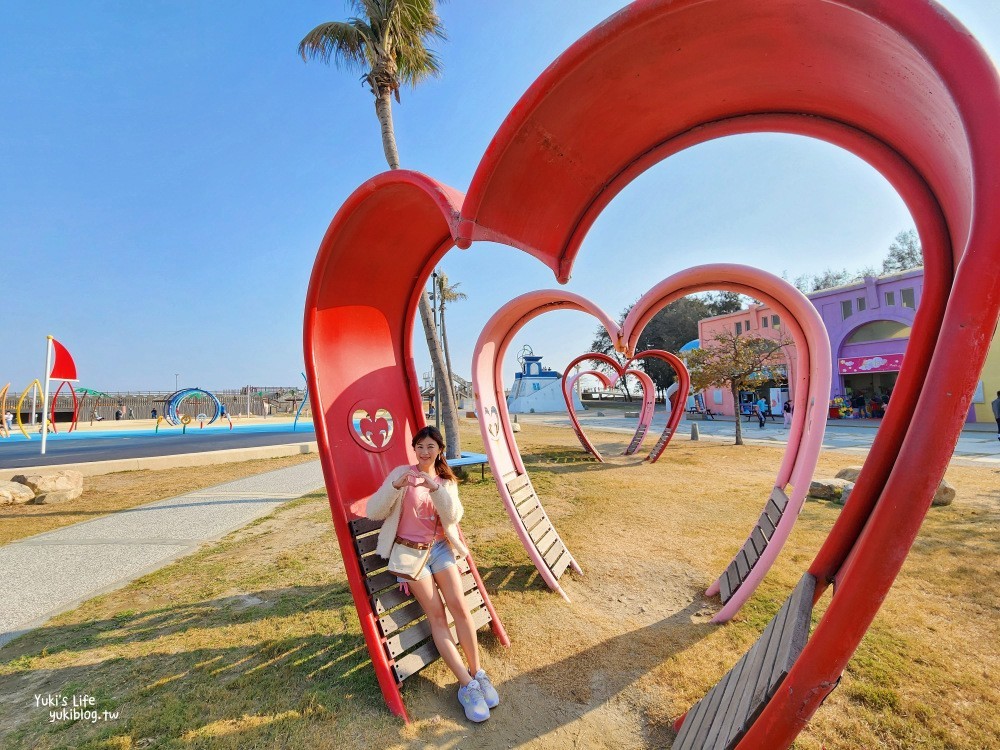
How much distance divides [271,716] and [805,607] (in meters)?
3.01

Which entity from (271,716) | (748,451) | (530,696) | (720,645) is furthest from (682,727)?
(748,451)

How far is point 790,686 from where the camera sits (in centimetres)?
156

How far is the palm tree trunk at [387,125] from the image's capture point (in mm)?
9688

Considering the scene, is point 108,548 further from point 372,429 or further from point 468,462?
point 468,462

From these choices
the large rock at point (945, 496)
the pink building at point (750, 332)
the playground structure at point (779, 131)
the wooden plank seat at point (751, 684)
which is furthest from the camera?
the pink building at point (750, 332)

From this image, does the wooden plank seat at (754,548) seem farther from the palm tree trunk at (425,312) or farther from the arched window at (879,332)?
the arched window at (879,332)

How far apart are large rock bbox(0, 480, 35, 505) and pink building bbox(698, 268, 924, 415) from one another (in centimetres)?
2703

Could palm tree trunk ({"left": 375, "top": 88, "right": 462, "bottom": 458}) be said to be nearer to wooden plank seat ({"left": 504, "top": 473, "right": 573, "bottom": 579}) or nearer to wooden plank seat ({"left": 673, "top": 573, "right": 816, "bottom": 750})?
wooden plank seat ({"left": 504, "top": 473, "right": 573, "bottom": 579})

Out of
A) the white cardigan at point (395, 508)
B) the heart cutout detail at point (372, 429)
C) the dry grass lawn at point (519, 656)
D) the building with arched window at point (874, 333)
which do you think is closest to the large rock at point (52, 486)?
the dry grass lawn at point (519, 656)

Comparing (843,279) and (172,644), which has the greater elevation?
(843,279)

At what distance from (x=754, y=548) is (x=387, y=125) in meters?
10.0

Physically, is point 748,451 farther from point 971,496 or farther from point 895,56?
point 895,56

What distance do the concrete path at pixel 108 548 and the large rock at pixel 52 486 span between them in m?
1.91

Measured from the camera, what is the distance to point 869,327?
23359 mm
